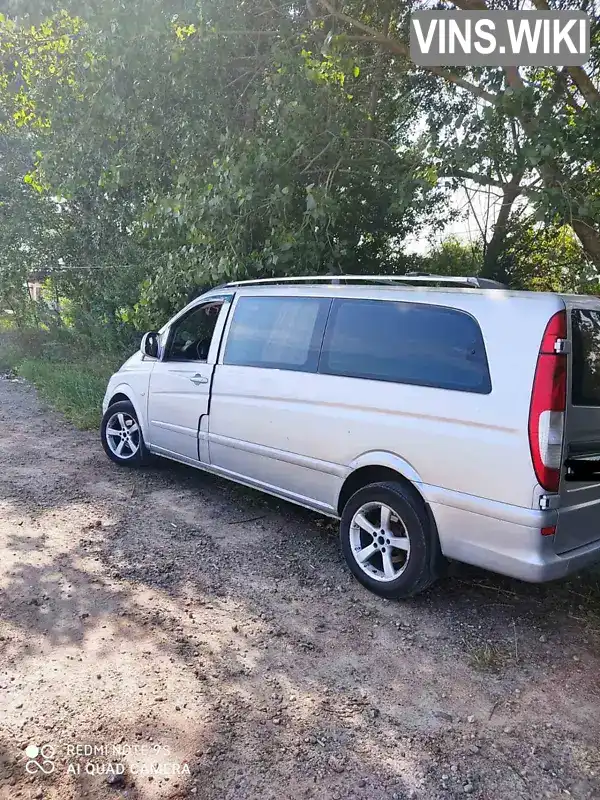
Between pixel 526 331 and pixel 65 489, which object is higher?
pixel 526 331

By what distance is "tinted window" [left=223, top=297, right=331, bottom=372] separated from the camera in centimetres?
430

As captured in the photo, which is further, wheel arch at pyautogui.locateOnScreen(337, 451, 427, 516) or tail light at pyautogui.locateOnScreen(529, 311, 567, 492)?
wheel arch at pyautogui.locateOnScreen(337, 451, 427, 516)

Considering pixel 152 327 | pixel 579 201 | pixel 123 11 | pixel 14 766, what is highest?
pixel 123 11

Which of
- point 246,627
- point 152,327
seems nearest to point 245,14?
point 152,327

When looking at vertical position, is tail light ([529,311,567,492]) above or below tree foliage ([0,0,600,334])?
below

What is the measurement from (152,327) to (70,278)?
5697 millimetres

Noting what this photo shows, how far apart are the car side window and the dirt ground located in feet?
5.00

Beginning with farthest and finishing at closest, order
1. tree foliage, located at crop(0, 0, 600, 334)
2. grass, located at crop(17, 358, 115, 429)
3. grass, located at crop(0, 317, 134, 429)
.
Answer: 1. grass, located at crop(0, 317, 134, 429)
2. grass, located at crop(17, 358, 115, 429)
3. tree foliage, located at crop(0, 0, 600, 334)

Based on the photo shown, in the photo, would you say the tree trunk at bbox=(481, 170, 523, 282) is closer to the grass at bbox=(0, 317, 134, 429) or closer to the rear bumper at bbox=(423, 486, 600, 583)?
the rear bumper at bbox=(423, 486, 600, 583)

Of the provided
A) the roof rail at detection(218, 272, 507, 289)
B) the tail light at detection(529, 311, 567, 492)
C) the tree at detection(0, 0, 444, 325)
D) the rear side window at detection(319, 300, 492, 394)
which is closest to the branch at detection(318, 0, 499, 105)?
the tree at detection(0, 0, 444, 325)

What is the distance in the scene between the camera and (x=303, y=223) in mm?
6305

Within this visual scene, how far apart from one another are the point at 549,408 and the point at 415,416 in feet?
2.53

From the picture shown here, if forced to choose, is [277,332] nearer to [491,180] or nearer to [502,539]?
[502,539]

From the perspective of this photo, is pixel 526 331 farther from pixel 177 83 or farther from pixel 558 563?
pixel 177 83
